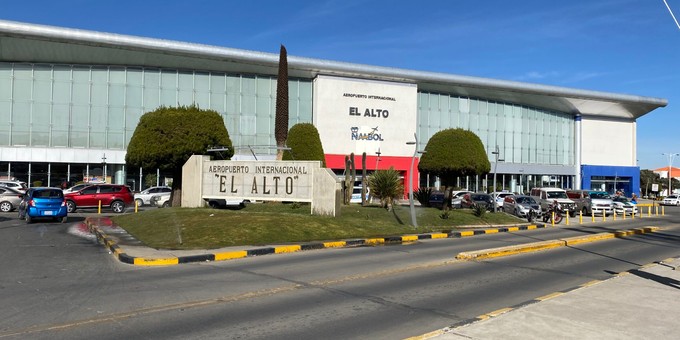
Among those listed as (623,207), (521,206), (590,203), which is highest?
(590,203)

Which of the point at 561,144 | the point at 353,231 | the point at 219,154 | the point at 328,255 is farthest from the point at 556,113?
the point at 328,255

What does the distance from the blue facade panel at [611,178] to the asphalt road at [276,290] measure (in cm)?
6586

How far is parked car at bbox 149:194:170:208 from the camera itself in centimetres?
3822

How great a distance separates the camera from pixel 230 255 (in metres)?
14.7

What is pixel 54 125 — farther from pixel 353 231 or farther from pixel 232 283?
pixel 232 283

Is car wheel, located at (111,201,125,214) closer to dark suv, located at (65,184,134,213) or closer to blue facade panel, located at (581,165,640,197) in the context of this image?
dark suv, located at (65,184,134,213)

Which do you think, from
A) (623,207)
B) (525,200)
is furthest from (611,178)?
(525,200)

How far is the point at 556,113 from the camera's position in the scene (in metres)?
76.9

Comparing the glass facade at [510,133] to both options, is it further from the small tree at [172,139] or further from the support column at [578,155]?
the small tree at [172,139]

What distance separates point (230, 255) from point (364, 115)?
45.3m

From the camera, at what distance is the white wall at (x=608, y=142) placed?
259ft

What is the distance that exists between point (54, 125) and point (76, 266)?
40275mm

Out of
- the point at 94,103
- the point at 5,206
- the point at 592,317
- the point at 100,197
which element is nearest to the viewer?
the point at 592,317

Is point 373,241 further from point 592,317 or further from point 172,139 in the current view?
point 172,139
